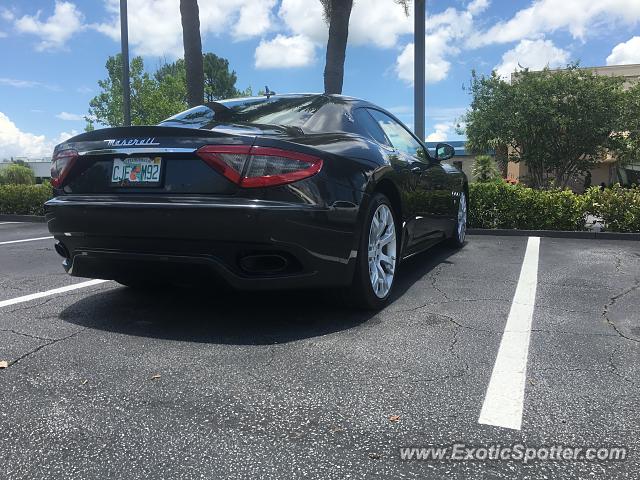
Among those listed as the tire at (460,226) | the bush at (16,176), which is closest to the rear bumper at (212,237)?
the tire at (460,226)

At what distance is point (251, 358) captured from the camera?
2.78 m

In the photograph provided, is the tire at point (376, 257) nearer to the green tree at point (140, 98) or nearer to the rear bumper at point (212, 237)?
the rear bumper at point (212, 237)

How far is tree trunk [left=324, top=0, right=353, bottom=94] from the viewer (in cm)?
1153

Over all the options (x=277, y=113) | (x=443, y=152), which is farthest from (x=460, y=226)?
(x=277, y=113)

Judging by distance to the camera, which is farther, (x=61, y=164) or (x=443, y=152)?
(x=443, y=152)

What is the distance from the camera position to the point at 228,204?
293cm

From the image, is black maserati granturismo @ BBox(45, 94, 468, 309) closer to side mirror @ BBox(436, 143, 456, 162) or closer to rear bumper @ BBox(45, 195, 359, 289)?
rear bumper @ BBox(45, 195, 359, 289)

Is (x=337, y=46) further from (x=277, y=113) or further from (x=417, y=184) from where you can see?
(x=277, y=113)

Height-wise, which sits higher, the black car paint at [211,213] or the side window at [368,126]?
the side window at [368,126]

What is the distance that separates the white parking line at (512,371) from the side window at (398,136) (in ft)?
5.11

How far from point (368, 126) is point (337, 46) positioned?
8122 mm

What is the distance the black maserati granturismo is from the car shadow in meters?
0.26

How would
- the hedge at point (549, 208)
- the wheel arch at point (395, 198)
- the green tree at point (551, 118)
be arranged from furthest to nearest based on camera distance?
the green tree at point (551, 118) → the hedge at point (549, 208) → the wheel arch at point (395, 198)

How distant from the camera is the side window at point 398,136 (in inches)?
178
